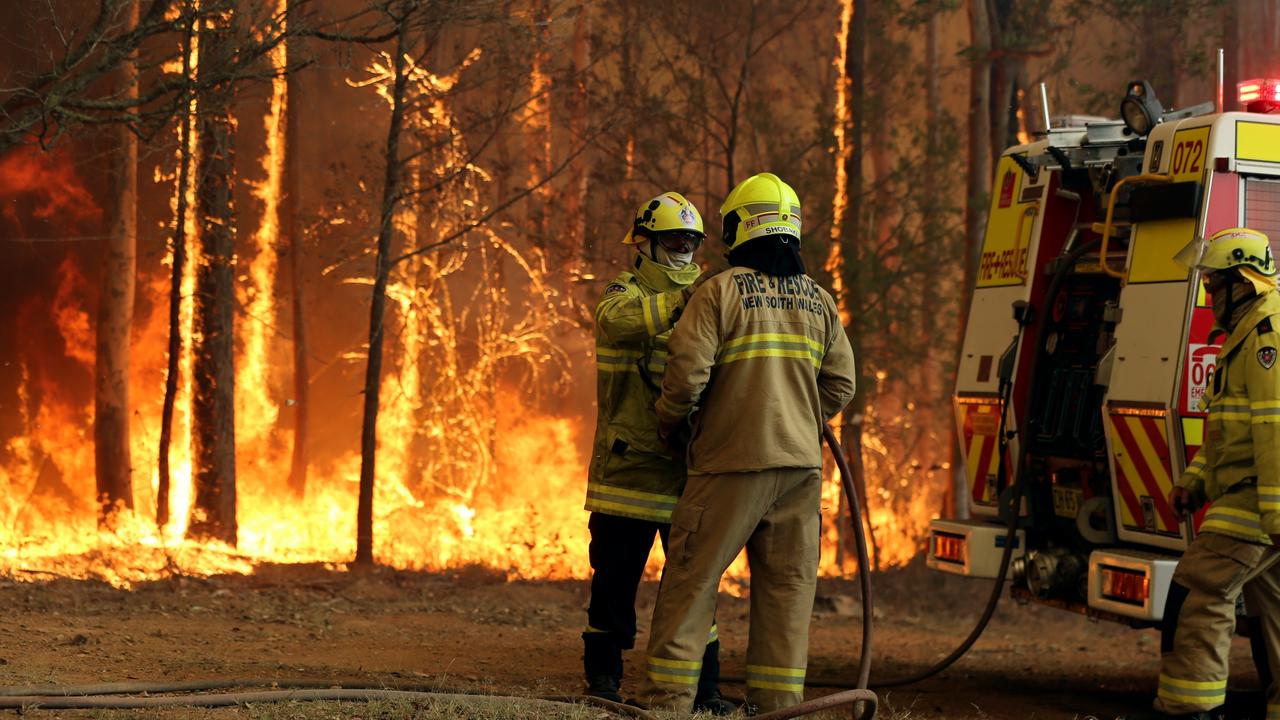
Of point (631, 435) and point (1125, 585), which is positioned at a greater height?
point (631, 435)

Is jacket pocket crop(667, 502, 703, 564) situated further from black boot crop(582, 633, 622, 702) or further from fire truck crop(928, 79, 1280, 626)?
fire truck crop(928, 79, 1280, 626)

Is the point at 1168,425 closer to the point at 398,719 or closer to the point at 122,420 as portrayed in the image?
the point at 398,719

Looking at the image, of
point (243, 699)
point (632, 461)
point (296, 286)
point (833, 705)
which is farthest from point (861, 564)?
point (296, 286)

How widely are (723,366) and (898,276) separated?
9.65m

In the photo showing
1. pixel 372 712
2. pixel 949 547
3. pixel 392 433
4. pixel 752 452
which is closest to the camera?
pixel 372 712

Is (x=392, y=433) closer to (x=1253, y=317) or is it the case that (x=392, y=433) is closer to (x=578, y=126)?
(x=578, y=126)

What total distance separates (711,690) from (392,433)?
1412 cm

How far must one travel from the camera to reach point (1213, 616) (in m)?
5.67

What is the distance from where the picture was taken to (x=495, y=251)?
2005cm

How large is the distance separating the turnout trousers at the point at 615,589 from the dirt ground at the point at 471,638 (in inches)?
15.3

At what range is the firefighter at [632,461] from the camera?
5.68m

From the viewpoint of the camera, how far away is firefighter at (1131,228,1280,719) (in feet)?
18.2

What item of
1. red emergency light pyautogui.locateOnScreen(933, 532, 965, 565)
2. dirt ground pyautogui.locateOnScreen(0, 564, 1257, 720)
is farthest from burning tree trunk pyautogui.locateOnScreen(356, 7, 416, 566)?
red emergency light pyautogui.locateOnScreen(933, 532, 965, 565)

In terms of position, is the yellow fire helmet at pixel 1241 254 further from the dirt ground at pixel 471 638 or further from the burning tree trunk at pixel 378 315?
the burning tree trunk at pixel 378 315
